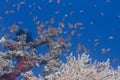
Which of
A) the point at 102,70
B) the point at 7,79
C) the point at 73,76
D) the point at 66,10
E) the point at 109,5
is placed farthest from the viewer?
the point at 66,10

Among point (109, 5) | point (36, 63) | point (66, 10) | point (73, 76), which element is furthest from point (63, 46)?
point (66, 10)

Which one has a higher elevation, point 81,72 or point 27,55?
point 27,55

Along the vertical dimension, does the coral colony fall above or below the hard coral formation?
above

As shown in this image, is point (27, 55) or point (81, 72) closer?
point (81, 72)

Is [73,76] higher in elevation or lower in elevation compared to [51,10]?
lower


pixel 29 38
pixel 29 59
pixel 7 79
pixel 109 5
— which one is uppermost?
pixel 109 5

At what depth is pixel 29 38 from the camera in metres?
8.16

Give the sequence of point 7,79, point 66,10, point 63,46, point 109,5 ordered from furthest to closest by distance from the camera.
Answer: point 66,10 → point 109,5 → point 63,46 → point 7,79

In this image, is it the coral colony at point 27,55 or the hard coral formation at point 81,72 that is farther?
the coral colony at point 27,55

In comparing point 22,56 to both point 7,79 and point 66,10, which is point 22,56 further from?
point 66,10

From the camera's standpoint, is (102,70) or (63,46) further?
(63,46)

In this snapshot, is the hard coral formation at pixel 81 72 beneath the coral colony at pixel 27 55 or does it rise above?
beneath

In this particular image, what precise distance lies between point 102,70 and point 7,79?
2489 mm

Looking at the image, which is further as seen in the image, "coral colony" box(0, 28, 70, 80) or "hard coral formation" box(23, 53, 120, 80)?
"coral colony" box(0, 28, 70, 80)
